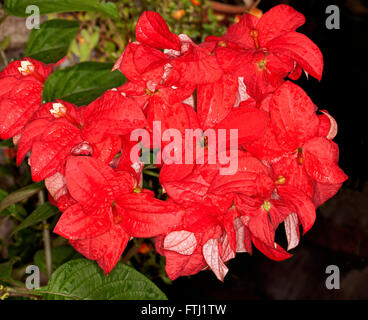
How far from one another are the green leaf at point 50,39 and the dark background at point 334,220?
1.57 feet

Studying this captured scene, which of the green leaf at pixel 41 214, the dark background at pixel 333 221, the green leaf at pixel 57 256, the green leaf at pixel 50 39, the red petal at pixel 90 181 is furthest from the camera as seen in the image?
the dark background at pixel 333 221

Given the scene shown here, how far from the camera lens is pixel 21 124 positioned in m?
0.39

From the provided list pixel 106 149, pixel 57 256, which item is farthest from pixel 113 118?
pixel 57 256

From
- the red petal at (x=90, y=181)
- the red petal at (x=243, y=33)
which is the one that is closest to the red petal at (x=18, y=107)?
the red petal at (x=90, y=181)

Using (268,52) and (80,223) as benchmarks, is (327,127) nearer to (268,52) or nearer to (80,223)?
(268,52)

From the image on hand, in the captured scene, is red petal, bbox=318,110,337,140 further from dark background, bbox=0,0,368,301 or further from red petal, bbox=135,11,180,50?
dark background, bbox=0,0,368,301

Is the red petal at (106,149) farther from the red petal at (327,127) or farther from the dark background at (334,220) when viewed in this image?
the dark background at (334,220)

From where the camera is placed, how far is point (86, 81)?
0.47 metres

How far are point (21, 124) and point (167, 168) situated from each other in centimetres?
16

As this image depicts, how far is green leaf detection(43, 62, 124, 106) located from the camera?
1.50 feet

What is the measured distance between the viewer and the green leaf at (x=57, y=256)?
64cm

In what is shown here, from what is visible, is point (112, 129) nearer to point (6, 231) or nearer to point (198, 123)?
point (198, 123)

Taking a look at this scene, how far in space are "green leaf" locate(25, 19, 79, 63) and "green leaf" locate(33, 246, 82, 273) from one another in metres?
0.30

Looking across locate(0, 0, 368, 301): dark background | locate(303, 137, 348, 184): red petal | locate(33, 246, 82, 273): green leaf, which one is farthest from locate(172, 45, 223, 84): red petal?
locate(0, 0, 368, 301): dark background
